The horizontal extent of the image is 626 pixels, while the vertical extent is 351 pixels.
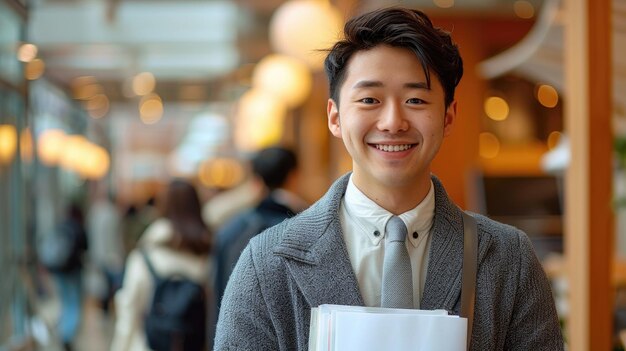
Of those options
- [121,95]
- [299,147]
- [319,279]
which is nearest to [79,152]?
[121,95]

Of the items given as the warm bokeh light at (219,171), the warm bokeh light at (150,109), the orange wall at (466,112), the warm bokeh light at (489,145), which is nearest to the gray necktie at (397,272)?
the orange wall at (466,112)

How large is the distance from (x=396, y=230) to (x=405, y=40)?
0.33m

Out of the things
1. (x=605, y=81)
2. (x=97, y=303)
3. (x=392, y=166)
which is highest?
(x=605, y=81)

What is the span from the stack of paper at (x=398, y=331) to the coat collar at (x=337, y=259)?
4.1 inches

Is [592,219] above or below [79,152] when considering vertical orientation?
below

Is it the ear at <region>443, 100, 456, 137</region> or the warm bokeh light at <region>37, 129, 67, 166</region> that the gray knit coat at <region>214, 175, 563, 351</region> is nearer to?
the ear at <region>443, 100, 456, 137</region>

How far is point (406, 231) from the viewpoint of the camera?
1851 mm

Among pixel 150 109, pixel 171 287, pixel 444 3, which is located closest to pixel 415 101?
pixel 171 287

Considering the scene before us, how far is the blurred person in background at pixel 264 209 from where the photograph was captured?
496 centimetres

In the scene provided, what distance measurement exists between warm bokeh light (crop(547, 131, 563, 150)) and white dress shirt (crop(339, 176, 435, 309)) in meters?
14.3

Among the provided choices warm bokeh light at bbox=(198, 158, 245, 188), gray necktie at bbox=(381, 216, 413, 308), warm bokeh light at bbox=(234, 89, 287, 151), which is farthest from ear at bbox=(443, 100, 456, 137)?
warm bokeh light at bbox=(198, 158, 245, 188)

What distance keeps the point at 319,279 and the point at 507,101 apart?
14.6 m

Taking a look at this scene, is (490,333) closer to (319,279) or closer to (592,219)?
(319,279)

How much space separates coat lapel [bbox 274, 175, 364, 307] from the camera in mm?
1808
